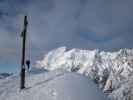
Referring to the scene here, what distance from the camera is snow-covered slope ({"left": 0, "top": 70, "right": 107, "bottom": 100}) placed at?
14.5 meters

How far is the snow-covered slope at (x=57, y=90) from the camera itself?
1454cm

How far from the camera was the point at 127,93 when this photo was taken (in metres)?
123

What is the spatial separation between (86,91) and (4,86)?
6.25 meters

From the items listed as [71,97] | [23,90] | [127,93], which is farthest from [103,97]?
[127,93]

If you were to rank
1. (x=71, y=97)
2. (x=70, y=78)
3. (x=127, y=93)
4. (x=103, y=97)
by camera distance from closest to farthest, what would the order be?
(x=71, y=97), (x=103, y=97), (x=70, y=78), (x=127, y=93)

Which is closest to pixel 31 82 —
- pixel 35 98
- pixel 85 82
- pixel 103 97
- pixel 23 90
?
pixel 23 90

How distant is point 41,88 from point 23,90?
1.21m

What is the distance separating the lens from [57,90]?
49.7 feet

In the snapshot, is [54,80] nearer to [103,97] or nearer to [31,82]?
[31,82]

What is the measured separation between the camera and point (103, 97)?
50.5ft

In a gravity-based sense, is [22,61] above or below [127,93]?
above

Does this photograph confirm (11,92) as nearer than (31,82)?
Yes

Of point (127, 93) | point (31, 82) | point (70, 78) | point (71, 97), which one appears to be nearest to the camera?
point (71, 97)

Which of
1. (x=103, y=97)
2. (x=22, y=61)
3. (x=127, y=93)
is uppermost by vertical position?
(x=22, y=61)
